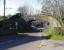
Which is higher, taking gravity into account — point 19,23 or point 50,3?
point 50,3

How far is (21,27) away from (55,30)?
40.9 meters

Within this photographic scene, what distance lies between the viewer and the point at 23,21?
84875 millimetres

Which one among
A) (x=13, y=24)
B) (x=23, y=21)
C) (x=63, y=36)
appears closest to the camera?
(x=63, y=36)

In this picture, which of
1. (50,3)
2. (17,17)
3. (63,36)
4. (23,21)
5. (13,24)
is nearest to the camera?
(63,36)

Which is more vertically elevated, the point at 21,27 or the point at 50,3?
the point at 50,3

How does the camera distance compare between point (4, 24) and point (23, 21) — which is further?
point (23, 21)

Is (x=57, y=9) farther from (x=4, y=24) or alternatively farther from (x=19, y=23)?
(x=19, y=23)

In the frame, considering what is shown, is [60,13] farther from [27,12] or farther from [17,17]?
[27,12]

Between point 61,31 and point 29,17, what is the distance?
174 ft

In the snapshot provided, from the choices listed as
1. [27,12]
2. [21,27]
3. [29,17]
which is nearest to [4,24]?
[21,27]

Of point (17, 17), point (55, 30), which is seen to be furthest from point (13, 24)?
point (55, 30)

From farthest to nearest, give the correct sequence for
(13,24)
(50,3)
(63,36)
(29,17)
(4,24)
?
(29,17) → (13,24) → (4,24) → (50,3) → (63,36)

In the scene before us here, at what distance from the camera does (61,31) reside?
1628 inches

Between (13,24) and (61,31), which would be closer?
(61,31)
